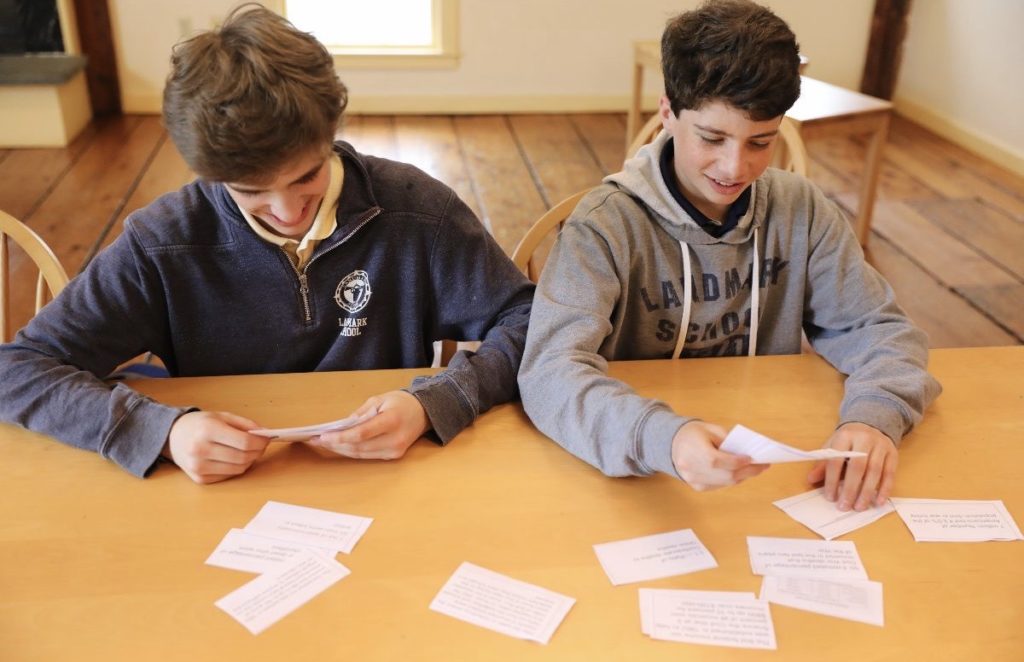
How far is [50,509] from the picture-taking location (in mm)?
1021

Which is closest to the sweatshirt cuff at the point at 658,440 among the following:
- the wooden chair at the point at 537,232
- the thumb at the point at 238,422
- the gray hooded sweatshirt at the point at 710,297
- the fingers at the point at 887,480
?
the gray hooded sweatshirt at the point at 710,297

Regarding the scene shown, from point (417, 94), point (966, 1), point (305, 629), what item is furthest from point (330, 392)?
point (966, 1)

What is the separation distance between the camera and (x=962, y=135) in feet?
15.1

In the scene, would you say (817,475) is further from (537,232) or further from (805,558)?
(537,232)

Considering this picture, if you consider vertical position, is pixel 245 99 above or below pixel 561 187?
above

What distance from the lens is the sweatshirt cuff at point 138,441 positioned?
108cm

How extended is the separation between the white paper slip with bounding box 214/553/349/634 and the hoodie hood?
70cm

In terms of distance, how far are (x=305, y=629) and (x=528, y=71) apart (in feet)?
14.4

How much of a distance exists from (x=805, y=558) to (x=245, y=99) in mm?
799

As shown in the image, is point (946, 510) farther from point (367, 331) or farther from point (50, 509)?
point (50, 509)

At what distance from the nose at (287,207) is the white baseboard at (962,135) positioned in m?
4.00

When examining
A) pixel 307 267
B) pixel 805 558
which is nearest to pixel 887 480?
pixel 805 558

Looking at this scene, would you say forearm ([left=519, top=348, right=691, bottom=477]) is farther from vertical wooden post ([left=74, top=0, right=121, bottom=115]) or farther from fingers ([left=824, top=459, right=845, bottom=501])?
vertical wooden post ([left=74, top=0, right=121, bottom=115])

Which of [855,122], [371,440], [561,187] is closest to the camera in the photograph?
[371,440]
